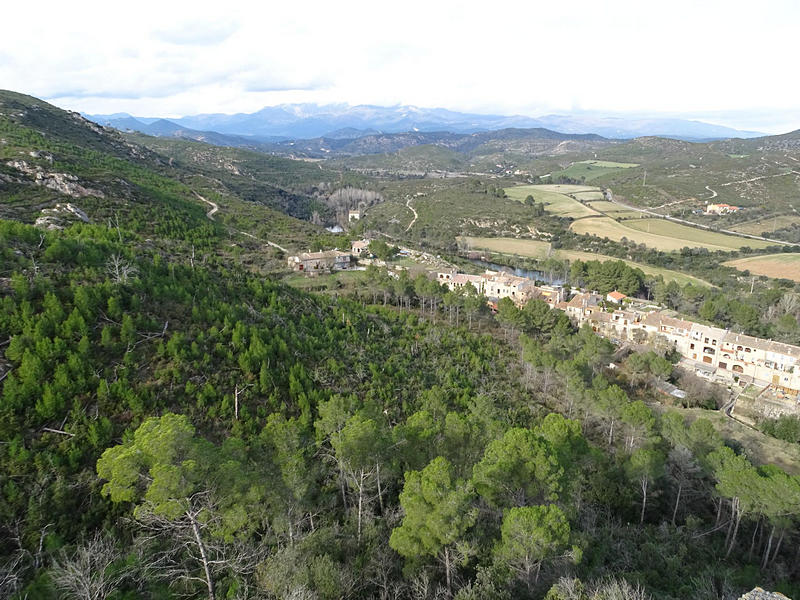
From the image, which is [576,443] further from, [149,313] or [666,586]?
[149,313]

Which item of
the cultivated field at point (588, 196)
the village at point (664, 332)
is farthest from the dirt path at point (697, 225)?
the village at point (664, 332)

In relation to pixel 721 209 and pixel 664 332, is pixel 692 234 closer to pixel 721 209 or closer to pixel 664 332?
pixel 721 209

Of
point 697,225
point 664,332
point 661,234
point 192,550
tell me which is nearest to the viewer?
point 192,550

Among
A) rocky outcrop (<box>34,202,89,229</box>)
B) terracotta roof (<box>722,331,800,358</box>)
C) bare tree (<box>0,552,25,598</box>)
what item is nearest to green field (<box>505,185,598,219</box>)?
terracotta roof (<box>722,331,800,358</box>)

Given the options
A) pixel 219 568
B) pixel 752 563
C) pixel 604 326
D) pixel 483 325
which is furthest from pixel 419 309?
pixel 219 568

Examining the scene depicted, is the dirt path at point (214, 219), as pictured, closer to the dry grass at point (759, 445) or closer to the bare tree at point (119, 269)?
the bare tree at point (119, 269)

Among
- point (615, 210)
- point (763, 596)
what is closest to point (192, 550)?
point (763, 596)
